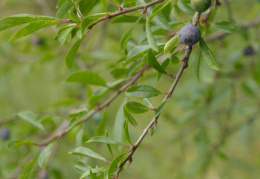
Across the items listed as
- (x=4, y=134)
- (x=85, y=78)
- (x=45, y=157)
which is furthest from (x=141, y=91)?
(x=4, y=134)

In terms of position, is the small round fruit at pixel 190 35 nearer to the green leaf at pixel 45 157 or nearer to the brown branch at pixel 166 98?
the brown branch at pixel 166 98

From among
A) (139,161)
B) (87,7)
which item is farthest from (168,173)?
(87,7)

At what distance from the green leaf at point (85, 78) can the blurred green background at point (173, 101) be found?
370 mm

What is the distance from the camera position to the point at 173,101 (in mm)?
2596

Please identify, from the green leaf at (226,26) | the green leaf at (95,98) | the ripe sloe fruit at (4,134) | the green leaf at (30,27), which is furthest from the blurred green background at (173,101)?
the green leaf at (30,27)

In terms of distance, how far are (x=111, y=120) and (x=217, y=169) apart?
78cm

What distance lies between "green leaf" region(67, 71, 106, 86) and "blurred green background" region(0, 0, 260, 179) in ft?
1.22

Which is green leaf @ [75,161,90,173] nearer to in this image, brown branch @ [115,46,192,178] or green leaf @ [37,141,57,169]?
brown branch @ [115,46,192,178]

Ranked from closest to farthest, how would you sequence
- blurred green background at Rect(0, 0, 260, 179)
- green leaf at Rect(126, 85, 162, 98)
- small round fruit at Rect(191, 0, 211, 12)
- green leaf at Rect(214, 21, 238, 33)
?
small round fruit at Rect(191, 0, 211, 12) < green leaf at Rect(126, 85, 162, 98) < green leaf at Rect(214, 21, 238, 33) < blurred green background at Rect(0, 0, 260, 179)

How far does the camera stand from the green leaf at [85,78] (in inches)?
41.7

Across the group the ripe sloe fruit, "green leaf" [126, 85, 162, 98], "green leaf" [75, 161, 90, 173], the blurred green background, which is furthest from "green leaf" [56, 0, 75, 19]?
the ripe sloe fruit

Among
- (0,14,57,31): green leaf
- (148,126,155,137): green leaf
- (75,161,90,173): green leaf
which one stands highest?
(0,14,57,31): green leaf

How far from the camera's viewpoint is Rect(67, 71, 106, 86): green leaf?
→ 106 cm

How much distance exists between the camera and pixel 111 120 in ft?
9.07
